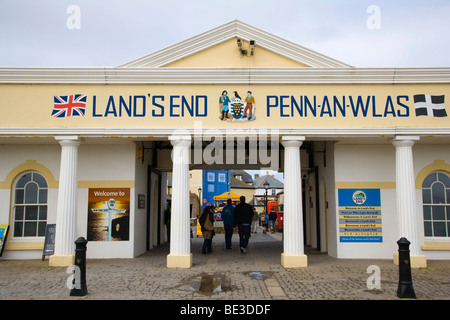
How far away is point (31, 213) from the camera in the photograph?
12609 mm

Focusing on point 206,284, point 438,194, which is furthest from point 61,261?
point 438,194

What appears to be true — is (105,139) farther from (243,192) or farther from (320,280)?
(243,192)

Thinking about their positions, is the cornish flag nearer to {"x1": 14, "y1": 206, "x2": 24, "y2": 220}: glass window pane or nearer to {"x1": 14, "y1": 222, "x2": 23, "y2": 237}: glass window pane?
{"x1": 14, "y1": 206, "x2": 24, "y2": 220}: glass window pane

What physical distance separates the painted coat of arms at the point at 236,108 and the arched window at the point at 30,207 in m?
6.13

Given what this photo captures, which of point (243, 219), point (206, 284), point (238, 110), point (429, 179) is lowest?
point (206, 284)

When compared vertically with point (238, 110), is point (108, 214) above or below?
below

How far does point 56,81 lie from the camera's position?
1131cm

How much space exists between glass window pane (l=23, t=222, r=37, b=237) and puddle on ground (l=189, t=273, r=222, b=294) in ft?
20.0

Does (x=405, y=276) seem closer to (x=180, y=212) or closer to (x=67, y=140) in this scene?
(x=180, y=212)

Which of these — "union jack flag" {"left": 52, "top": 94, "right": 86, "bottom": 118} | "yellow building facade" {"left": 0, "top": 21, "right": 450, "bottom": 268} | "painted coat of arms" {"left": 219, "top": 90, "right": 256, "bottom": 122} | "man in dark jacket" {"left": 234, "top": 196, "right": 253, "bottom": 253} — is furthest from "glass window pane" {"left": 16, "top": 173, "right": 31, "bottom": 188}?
"man in dark jacket" {"left": 234, "top": 196, "right": 253, "bottom": 253}

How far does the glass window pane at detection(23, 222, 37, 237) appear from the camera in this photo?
494 inches

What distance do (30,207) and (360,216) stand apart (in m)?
10.1

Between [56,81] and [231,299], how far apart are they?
7793mm
